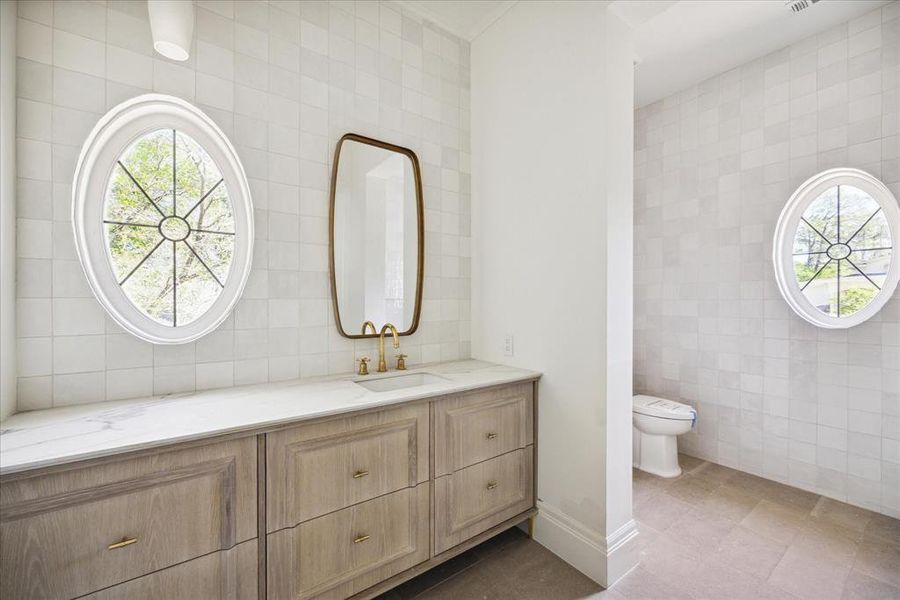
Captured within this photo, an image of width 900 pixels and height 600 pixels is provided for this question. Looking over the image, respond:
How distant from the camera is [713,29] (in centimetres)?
222

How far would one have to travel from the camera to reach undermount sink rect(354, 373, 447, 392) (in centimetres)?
188

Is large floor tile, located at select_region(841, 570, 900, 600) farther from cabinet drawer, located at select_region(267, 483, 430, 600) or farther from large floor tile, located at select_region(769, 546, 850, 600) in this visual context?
cabinet drawer, located at select_region(267, 483, 430, 600)

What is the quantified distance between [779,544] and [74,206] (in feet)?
11.2

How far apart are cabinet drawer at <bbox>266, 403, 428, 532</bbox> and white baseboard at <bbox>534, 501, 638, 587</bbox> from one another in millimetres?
798

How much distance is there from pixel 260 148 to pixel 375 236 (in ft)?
2.17

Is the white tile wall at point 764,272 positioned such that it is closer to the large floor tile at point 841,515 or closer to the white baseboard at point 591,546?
the large floor tile at point 841,515

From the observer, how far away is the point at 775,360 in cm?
250

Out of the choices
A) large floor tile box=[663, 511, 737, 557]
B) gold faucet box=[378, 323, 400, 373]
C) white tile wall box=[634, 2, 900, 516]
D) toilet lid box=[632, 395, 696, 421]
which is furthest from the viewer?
toilet lid box=[632, 395, 696, 421]

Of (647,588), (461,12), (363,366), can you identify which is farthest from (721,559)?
(461,12)

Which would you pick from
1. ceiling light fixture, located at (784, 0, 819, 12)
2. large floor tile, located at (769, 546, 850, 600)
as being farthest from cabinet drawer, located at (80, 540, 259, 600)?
ceiling light fixture, located at (784, 0, 819, 12)

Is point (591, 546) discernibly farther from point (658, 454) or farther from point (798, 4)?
point (798, 4)

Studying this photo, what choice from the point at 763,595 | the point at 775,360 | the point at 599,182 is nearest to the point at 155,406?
the point at 599,182

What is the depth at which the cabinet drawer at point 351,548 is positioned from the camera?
1.26m

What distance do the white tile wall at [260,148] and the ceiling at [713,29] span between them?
1117mm
